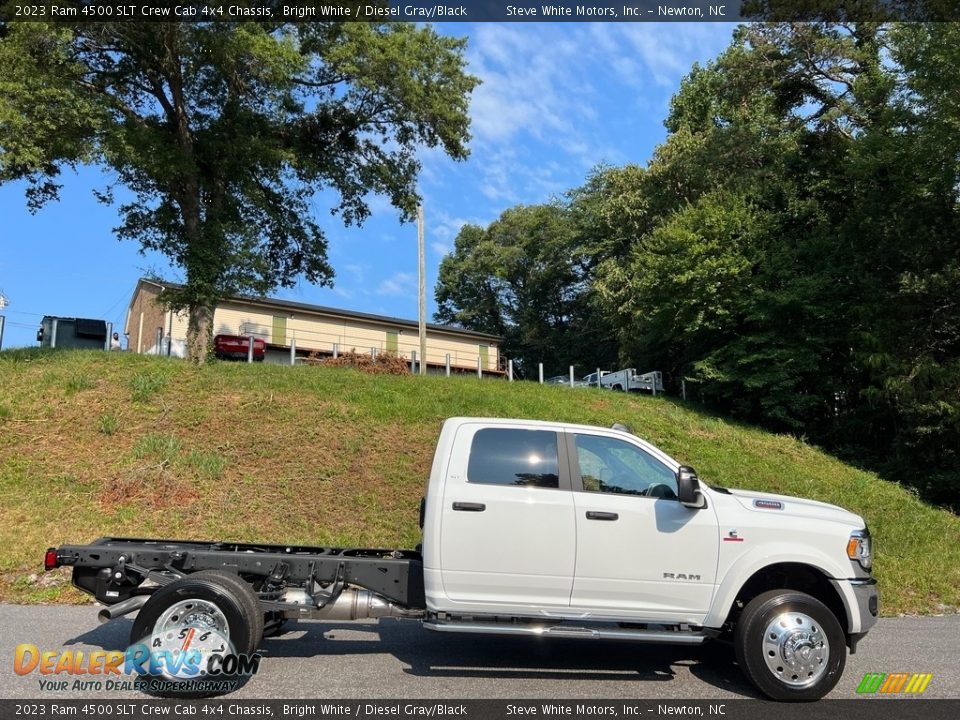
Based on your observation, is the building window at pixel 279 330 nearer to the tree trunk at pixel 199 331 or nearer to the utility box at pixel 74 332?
the utility box at pixel 74 332

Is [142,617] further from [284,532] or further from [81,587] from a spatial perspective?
[284,532]

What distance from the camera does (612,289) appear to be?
32344 millimetres

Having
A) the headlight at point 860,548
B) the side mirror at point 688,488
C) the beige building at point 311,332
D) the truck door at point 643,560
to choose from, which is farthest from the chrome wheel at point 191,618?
the beige building at point 311,332

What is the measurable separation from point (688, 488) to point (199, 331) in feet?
52.4

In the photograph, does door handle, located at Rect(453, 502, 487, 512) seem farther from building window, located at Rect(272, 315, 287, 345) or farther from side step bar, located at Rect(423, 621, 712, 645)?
building window, located at Rect(272, 315, 287, 345)

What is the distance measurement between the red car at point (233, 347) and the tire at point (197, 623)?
22456 mm

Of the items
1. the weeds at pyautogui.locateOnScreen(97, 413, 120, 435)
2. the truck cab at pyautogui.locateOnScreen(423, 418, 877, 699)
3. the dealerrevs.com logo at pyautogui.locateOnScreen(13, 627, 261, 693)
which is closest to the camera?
the dealerrevs.com logo at pyautogui.locateOnScreen(13, 627, 261, 693)

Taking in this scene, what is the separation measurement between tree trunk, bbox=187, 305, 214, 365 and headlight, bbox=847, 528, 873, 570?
16069 millimetres

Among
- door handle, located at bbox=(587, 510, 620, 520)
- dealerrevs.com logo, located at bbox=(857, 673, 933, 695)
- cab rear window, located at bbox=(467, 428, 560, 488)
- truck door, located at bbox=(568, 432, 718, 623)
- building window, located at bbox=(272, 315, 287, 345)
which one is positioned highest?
building window, located at bbox=(272, 315, 287, 345)

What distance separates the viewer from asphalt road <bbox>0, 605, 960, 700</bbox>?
4.77 m

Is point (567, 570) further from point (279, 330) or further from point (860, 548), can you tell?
point (279, 330)

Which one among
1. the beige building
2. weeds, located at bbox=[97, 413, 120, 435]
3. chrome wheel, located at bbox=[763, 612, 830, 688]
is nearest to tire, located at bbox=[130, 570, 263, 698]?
chrome wheel, located at bbox=[763, 612, 830, 688]

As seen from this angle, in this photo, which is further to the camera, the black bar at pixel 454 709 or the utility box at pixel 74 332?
the utility box at pixel 74 332

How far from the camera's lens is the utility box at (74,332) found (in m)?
23.7
